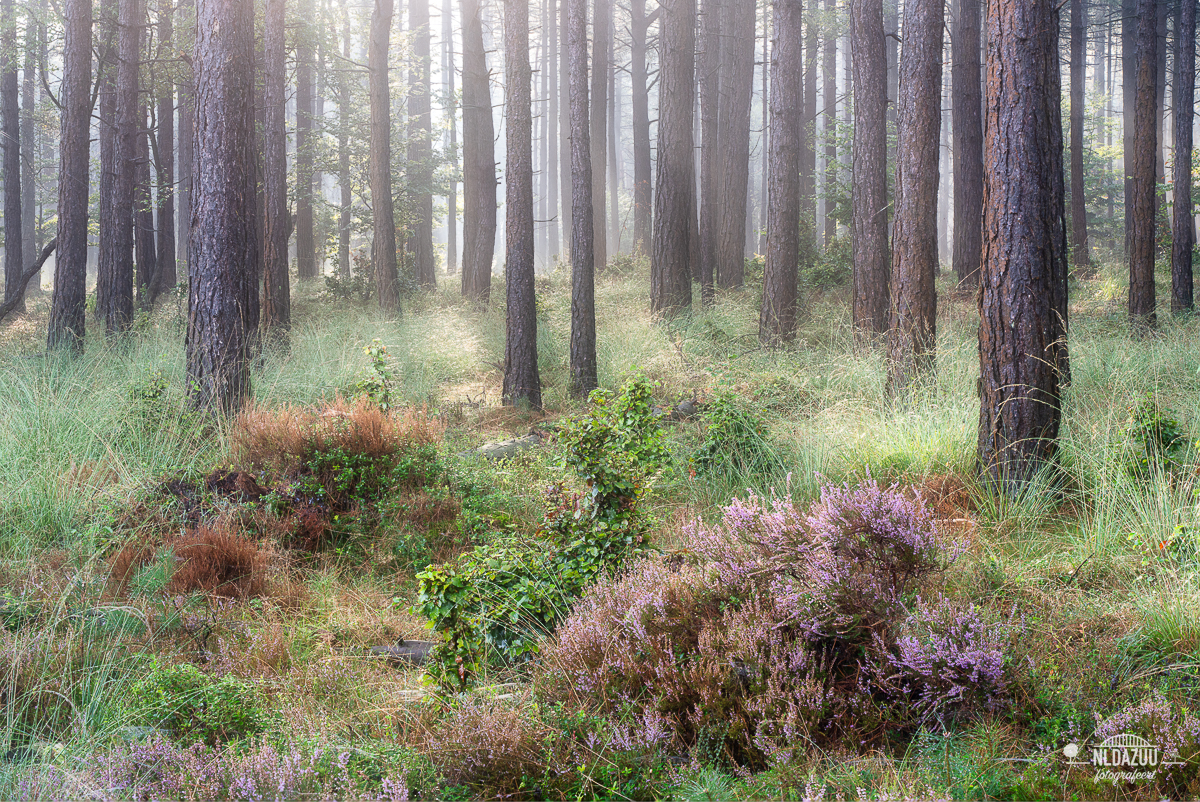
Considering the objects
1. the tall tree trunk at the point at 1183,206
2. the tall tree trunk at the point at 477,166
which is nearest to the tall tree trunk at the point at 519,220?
the tall tree trunk at the point at 477,166

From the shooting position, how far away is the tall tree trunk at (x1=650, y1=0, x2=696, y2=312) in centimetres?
1243

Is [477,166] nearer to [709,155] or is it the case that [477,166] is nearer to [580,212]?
[709,155]

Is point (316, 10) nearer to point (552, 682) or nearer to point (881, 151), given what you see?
point (881, 151)

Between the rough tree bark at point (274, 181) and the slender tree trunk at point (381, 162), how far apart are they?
229 centimetres

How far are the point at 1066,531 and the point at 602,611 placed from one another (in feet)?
9.00

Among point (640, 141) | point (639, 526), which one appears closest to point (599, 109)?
point (640, 141)

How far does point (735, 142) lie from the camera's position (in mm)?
15305

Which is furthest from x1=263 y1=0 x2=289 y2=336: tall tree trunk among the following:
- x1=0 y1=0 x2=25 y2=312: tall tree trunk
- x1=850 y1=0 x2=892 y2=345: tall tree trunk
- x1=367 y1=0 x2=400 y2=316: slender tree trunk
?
x1=0 y1=0 x2=25 y2=312: tall tree trunk

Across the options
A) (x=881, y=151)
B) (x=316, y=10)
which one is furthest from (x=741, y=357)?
(x=316, y=10)

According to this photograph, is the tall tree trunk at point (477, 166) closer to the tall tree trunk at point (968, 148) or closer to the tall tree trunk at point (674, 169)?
the tall tree trunk at point (674, 169)

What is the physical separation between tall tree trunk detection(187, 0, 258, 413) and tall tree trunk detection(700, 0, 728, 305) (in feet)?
26.7

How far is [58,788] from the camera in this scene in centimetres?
217

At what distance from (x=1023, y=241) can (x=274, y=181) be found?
11.5 meters

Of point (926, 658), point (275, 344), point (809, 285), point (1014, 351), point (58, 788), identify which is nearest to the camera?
point (58, 788)
